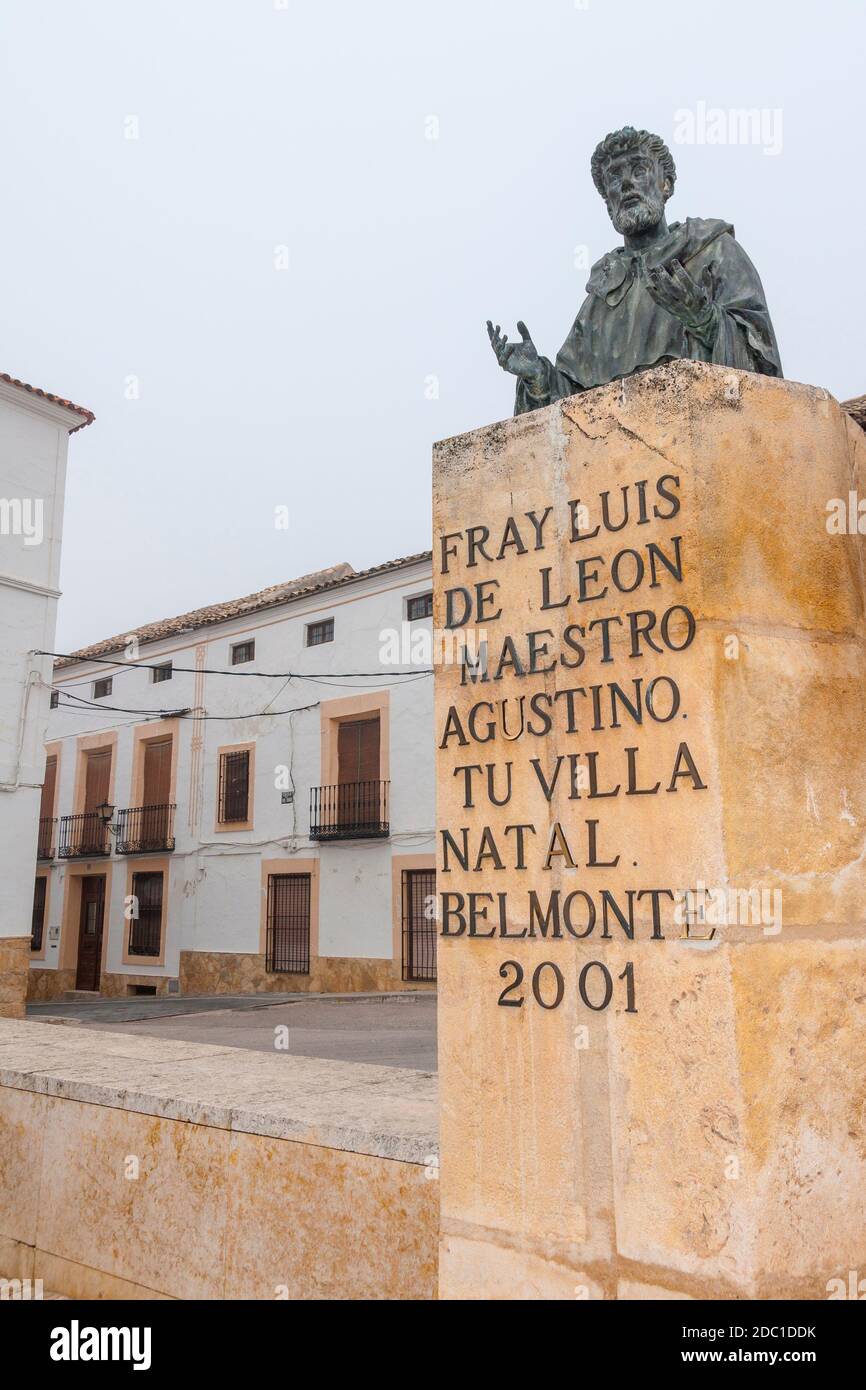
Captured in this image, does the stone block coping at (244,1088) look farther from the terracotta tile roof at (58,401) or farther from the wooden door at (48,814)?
the wooden door at (48,814)

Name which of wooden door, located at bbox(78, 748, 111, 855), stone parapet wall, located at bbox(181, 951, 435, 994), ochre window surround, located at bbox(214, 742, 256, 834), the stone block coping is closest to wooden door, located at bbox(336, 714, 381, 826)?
ochre window surround, located at bbox(214, 742, 256, 834)

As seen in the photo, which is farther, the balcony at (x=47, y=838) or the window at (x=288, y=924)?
the balcony at (x=47, y=838)

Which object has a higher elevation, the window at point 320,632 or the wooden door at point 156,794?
the window at point 320,632

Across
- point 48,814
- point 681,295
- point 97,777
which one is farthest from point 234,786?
point 681,295

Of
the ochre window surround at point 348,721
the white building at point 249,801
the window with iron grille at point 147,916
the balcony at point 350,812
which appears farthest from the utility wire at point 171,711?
the window with iron grille at point 147,916

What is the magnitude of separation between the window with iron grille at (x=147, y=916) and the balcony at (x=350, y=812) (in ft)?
13.0

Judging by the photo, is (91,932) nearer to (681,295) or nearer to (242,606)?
(242,606)

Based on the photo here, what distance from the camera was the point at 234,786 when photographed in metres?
17.8

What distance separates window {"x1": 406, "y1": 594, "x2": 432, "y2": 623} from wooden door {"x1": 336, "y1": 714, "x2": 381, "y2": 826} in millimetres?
1655

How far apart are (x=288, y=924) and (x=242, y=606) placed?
18.4 feet

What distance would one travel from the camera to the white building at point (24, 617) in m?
11.8

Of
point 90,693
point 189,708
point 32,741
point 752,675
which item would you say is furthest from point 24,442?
point 752,675

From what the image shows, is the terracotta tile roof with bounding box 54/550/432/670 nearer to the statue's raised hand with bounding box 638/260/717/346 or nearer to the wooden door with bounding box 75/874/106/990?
the wooden door with bounding box 75/874/106/990
